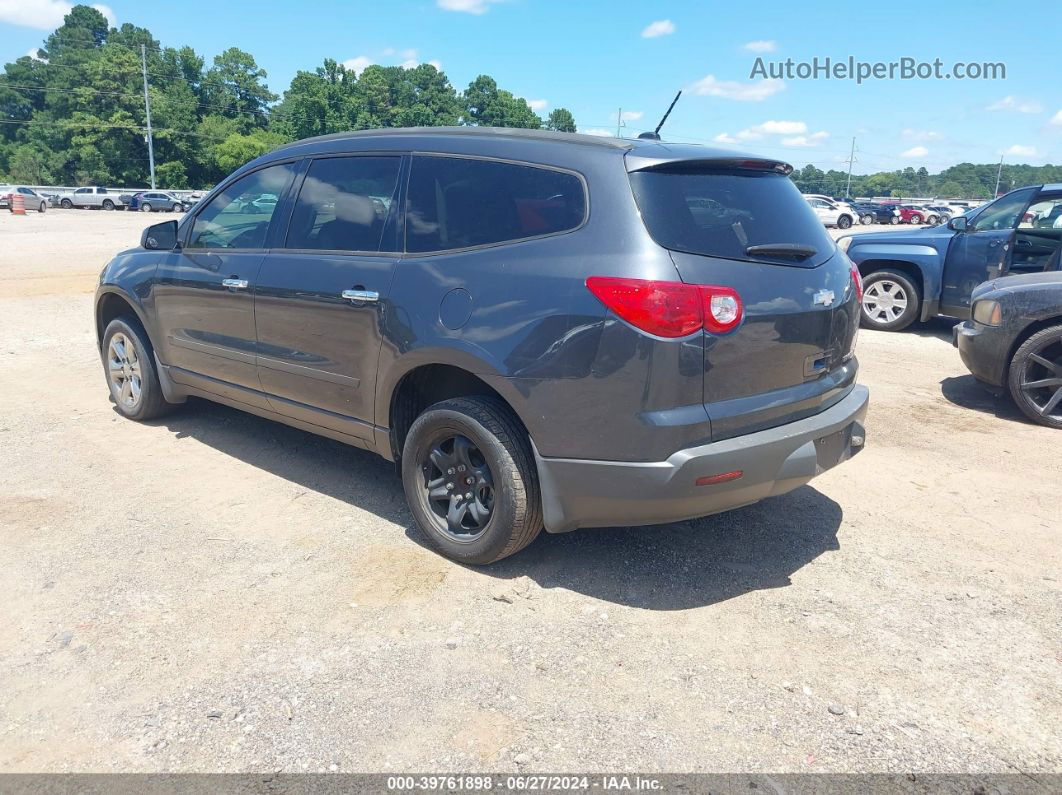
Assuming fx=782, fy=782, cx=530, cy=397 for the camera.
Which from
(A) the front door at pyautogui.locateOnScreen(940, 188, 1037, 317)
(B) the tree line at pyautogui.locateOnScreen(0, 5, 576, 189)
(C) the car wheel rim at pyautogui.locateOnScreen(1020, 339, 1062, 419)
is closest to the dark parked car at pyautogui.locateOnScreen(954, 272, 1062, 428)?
(C) the car wheel rim at pyautogui.locateOnScreen(1020, 339, 1062, 419)

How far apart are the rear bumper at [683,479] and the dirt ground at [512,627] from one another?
0.43 m

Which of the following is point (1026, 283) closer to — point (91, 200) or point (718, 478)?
point (718, 478)

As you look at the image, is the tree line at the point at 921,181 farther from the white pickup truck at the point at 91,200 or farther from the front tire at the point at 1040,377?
the front tire at the point at 1040,377

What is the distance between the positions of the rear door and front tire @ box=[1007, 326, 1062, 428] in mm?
3178

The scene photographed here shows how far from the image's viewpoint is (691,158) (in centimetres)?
321

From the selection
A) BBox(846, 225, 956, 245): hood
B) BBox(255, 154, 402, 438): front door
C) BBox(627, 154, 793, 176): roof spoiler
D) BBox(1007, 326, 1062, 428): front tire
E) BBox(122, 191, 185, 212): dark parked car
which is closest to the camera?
BBox(627, 154, 793, 176): roof spoiler

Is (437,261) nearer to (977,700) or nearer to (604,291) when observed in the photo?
(604,291)

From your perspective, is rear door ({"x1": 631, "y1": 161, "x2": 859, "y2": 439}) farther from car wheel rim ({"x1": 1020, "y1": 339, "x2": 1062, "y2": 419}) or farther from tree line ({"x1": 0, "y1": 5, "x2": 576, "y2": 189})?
tree line ({"x1": 0, "y1": 5, "x2": 576, "y2": 189})

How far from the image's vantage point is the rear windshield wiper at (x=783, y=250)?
3.17m

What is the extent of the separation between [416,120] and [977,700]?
9936 centimetres

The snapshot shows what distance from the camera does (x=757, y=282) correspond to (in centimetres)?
310

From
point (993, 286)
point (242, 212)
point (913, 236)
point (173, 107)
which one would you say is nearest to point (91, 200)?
point (173, 107)

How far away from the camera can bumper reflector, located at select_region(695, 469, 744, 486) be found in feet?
9.77

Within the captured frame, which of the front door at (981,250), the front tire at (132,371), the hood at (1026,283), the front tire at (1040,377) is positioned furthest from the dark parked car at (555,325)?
the front door at (981,250)
